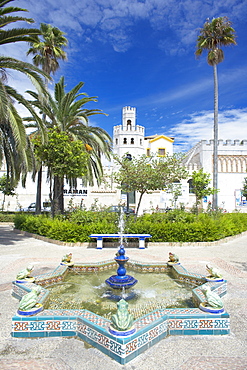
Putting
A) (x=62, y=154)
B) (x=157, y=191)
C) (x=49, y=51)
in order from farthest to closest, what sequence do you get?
(x=157, y=191) → (x=49, y=51) → (x=62, y=154)

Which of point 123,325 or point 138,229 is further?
point 138,229

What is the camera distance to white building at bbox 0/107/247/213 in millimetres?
29703

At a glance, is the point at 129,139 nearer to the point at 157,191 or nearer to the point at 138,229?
the point at 157,191

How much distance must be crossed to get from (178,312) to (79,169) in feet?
32.0

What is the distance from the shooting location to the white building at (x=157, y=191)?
29703 millimetres

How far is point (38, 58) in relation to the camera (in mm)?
18797

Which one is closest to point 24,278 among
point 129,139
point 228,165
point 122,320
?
point 122,320

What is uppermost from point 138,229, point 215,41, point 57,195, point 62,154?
point 215,41

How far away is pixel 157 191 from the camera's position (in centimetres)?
3092

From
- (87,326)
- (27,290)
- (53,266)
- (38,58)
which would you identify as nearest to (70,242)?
(53,266)

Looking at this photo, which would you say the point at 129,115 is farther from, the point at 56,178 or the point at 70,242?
the point at 70,242

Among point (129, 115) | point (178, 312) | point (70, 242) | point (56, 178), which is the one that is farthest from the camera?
point (129, 115)

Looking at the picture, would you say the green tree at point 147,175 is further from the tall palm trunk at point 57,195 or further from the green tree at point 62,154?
the tall palm trunk at point 57,195

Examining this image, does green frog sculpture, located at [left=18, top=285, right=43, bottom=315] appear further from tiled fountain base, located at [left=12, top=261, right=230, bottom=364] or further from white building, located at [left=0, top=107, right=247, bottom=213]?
white building, located at [left=0, top=107, right=247, bottom=213]
